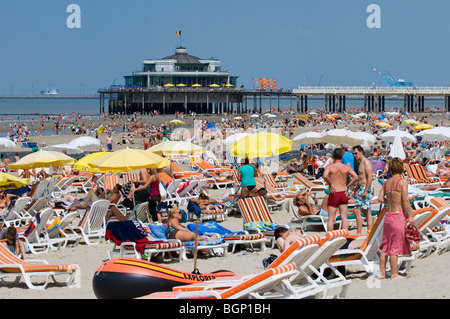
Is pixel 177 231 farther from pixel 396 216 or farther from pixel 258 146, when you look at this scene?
pixel 258 146

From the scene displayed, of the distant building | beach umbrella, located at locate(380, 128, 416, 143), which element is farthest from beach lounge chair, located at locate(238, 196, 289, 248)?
the distant building

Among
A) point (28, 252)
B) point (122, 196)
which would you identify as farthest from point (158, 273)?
point (122, 196)

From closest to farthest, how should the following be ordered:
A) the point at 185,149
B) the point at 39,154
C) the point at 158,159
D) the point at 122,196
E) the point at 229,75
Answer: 1. the point at 158,159
2. the point at 122,196
3. the point at 39,154
4. the point at 185,149
5. the point at 229,75

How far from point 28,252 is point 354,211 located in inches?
161

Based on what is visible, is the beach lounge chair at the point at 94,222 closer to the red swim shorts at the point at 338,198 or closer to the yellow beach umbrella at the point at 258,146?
the yellow beach umbrella at the point at 258,146

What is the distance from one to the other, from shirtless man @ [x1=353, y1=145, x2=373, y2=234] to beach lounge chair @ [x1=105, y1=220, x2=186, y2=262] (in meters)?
2.20

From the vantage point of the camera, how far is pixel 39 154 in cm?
1321

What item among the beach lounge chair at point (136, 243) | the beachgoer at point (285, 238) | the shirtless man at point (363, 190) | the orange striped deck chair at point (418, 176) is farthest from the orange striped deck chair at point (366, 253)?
the orange striped deck chair at point (418, 176)

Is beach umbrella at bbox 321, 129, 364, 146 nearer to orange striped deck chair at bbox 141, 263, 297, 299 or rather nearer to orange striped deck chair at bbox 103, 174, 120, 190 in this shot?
orange striped deck chair at bbox 103, 174, 120, 190

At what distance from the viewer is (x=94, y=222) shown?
9336mm

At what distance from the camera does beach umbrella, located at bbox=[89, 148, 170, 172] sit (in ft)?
32.7

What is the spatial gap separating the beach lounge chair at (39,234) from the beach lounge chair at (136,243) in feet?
3.73

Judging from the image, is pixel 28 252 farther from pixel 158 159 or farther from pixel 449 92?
pixel 449 92

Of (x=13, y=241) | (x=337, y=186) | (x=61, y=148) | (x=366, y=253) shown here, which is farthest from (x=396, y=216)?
(x=61, y=148)
